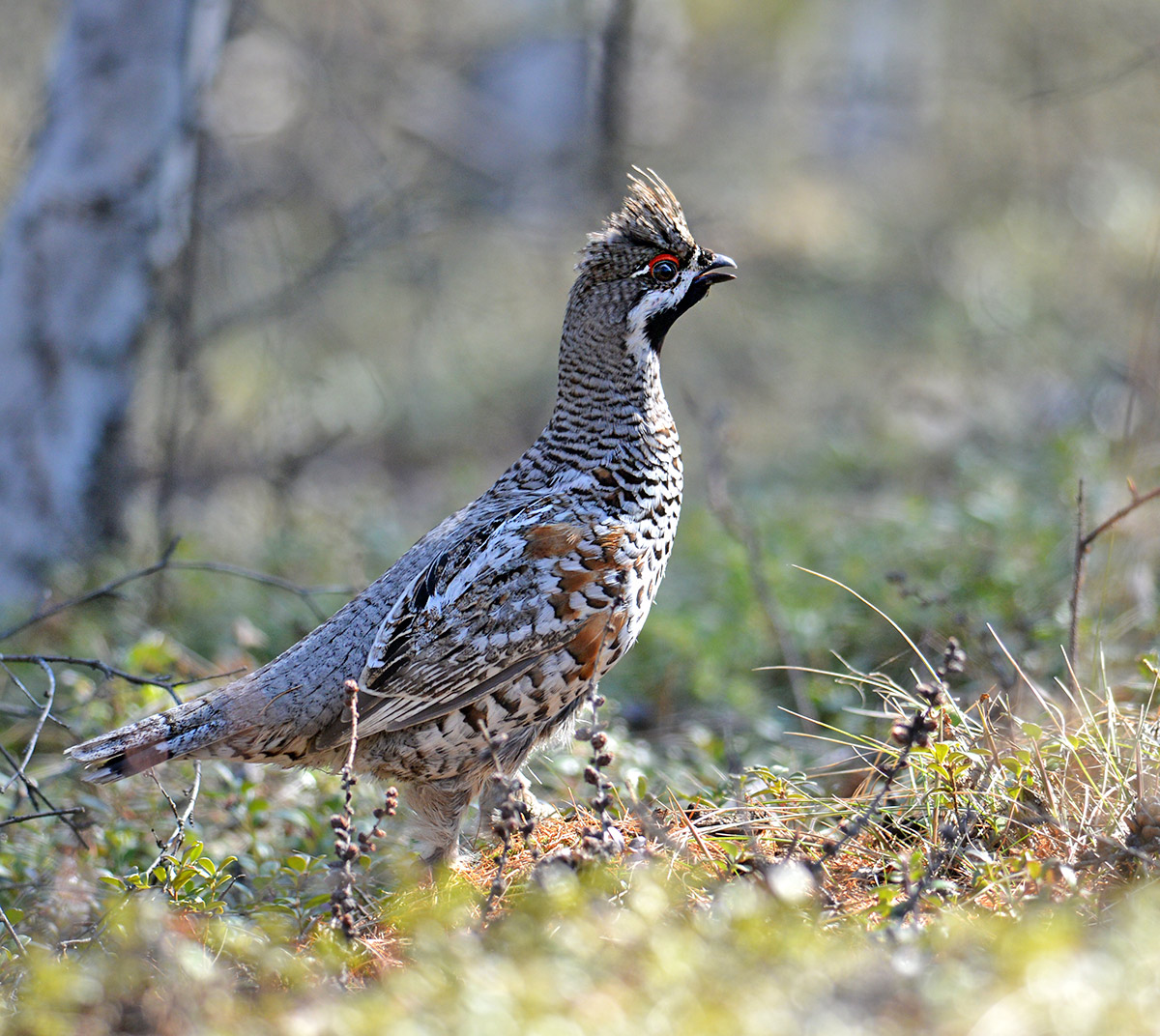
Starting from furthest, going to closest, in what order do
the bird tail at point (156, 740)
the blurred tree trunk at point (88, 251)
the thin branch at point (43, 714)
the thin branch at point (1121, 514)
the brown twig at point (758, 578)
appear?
the blurred tree trunk at point (88, 251) → the brown twig at point (758, 578) → the bird tail at point (156, 740) → the thin branch at point (43, 714) → the thin branch at point (1121, 514)

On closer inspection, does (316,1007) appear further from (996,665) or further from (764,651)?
(764,651)

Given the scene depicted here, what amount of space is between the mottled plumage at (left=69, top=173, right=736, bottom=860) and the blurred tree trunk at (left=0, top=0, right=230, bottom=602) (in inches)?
133

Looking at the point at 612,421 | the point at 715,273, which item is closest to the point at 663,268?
the point at 715,273

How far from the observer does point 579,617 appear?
3656 mm

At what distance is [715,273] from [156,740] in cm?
255

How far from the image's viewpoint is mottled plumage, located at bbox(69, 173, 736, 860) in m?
3.67

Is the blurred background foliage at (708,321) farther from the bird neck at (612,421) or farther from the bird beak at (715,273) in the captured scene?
the bird beak at (715,273)

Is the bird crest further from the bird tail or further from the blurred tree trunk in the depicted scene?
the blurred tree trunk

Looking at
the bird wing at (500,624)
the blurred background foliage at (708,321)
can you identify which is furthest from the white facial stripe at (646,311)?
the blurred background foliage at (708,321)

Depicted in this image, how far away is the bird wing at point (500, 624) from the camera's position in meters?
3.66

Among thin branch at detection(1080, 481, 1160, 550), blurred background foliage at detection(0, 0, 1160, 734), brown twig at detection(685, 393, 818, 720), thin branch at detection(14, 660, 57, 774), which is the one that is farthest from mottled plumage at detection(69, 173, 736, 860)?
thin branch at detection(1080, 481, 1160, 550)

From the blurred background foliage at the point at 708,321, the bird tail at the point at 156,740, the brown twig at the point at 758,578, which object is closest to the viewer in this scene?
the bird tail at the point at 156,740

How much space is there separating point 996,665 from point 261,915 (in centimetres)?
262

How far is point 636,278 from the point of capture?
13.2 feet
